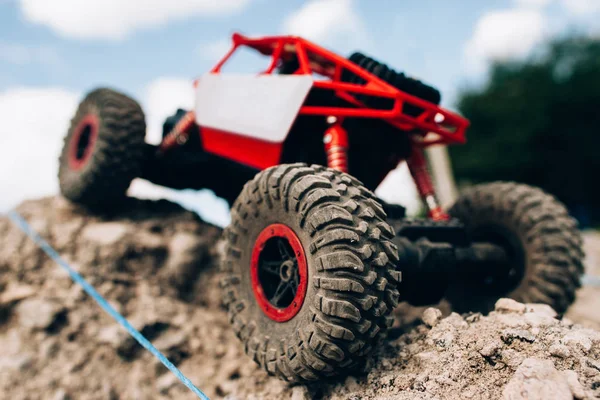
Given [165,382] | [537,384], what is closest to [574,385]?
[537,384]

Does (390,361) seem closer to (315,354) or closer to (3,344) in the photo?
(315,354)

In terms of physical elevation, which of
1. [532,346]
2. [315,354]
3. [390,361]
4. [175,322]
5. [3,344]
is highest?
[532,346]

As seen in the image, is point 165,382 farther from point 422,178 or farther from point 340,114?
point 422,178

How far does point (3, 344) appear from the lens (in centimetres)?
330

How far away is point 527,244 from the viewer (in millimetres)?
2982

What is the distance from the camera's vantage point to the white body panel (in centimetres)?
270

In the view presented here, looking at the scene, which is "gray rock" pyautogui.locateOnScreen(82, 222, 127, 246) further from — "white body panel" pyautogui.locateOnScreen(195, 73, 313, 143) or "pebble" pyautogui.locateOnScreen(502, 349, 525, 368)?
"pebble" pyautogui.locateOnScreen(502, 349, 525, 368)

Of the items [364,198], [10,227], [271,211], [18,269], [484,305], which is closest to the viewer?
[364,198]

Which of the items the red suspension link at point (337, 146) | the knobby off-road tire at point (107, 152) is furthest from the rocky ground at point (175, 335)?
the red suspension link at point (337, 146)

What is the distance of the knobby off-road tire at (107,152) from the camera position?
377 centimetres

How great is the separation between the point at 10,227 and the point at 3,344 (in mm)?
1212

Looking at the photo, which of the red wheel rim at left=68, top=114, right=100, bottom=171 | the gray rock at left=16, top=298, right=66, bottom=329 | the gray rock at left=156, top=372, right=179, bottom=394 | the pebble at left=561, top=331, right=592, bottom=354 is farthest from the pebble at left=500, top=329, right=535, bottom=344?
the red wheel rim at left=68, top=114, right=100, bottom=171

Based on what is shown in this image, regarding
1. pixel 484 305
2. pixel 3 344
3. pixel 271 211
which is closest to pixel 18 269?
pixel 3 344

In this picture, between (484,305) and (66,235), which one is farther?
(66,235)
